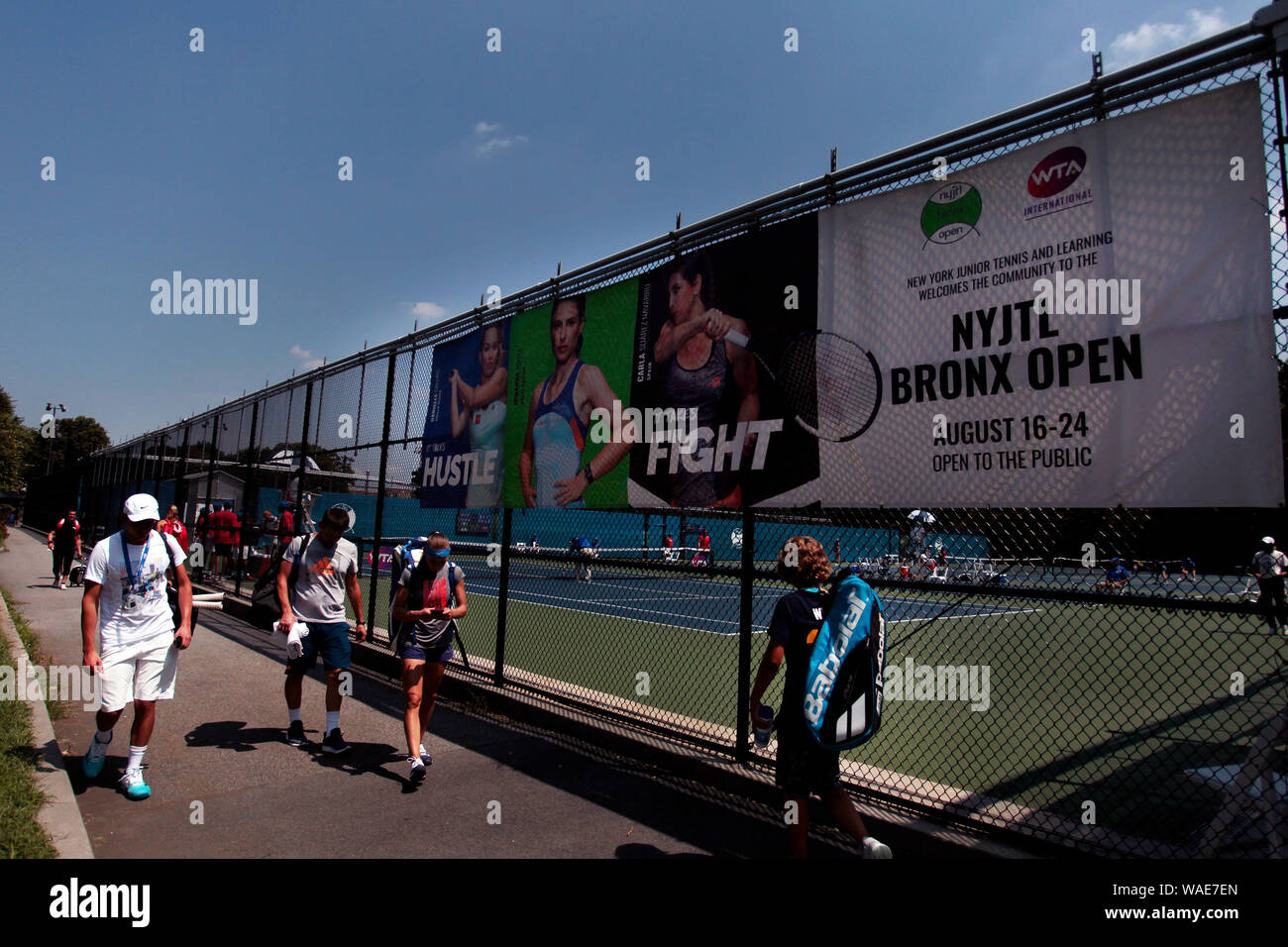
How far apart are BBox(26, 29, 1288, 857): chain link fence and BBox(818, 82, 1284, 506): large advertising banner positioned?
0.18m

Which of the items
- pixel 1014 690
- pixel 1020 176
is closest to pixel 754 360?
pixel 1020 176

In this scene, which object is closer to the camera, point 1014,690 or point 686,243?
point 686,243

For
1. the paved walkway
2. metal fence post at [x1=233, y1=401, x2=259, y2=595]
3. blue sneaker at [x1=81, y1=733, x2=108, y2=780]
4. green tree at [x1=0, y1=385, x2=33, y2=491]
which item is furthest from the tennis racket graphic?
green tree at [x1=0, y1=385, x2=33, y2=491]

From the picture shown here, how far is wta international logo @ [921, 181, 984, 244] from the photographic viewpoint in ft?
15.2

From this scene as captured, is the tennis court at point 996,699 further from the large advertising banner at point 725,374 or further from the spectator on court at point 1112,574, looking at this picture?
the large advertising banner at point 725,374

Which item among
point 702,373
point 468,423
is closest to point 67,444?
point 468,423

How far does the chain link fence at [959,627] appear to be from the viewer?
408 cm

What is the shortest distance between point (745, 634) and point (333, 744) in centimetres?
350

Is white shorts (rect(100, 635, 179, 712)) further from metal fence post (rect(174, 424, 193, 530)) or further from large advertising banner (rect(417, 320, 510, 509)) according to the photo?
metal fence post (rect(174, 424, 193, 530))

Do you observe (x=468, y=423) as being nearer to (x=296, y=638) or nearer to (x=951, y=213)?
(x=296, y=638)

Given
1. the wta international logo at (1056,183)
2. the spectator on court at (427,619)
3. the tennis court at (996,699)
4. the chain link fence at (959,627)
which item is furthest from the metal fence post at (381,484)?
the wta international logo at (1056,183)
